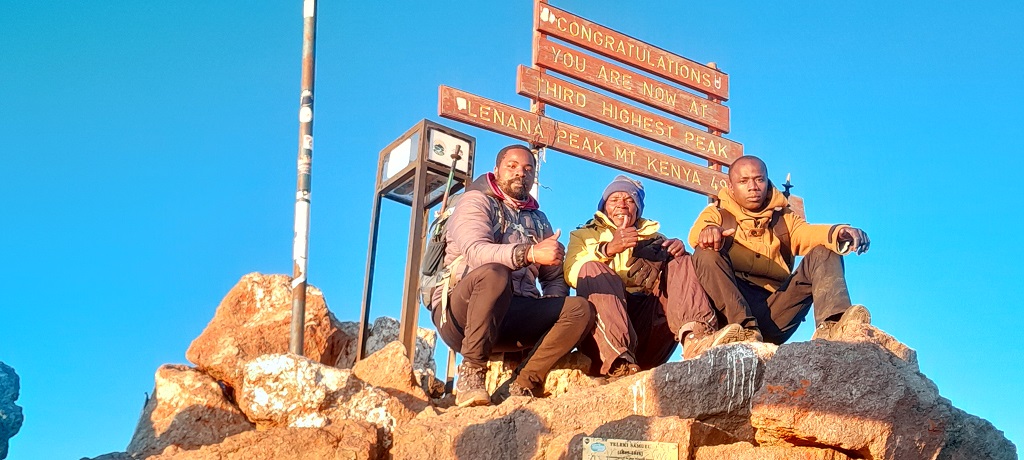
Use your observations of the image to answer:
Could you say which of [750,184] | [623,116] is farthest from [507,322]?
[623,116]

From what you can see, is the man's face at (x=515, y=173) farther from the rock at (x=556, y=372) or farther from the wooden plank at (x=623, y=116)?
the wooden plank at (x=623, y=116)

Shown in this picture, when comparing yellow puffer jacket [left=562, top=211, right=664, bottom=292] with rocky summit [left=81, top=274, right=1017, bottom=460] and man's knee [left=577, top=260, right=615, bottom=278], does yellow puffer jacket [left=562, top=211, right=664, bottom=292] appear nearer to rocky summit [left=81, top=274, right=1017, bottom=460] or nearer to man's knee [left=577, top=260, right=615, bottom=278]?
man's knee [left=577, top=260, right=615, bottom=278]

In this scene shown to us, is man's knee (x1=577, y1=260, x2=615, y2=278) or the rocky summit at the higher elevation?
man's knee (x1=577, y1=260, x2=615, y2=278)

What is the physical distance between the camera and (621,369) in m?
5.37

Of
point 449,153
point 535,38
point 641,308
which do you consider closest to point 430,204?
point 449,153

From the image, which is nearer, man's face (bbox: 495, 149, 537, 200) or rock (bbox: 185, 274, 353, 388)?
man's face (bbox: 495, 149, 537, 200)

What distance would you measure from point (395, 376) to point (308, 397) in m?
0.55

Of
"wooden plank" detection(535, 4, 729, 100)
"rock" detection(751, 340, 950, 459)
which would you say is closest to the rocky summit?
"rock" detection(751, 340, 950, 459)

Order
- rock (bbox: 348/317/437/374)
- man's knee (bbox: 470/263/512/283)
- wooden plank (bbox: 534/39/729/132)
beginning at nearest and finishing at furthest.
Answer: man's knee (bbox: 470/263/512/283)
rock (bbox: 348/317/437/374)
wooden plank (bbox: 534/39/729/132)

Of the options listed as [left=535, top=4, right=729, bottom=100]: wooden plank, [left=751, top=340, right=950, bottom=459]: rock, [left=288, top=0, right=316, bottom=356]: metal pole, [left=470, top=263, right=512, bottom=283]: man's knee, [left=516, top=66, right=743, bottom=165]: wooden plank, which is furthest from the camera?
[left=535, top=4, right=729, bottom=100]: wooden plank

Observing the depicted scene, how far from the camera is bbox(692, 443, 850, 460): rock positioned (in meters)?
4.11

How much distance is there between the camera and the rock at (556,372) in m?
5.52

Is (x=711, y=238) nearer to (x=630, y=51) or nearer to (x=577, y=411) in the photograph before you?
(x=577, y=411)

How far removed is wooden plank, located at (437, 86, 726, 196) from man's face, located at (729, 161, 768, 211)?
3.01 metres
